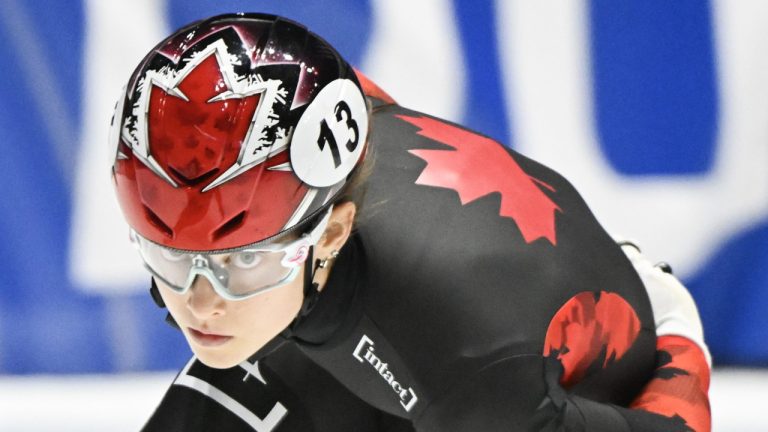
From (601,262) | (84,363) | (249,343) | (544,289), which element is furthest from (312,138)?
(84,363)

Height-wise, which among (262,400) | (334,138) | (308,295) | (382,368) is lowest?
(262,400)

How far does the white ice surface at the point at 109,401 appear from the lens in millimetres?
2672

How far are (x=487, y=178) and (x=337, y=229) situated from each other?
28 centimetres

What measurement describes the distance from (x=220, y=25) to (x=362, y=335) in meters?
0.46

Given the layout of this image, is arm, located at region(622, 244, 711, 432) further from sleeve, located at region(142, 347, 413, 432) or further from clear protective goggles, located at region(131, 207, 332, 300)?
clear protective goggles, located at region(131, 207, 332, 300)

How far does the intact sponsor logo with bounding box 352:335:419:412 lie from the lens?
5.46ft

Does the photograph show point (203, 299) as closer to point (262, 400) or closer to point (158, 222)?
point (158, 222)

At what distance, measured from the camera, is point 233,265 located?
4.87ft

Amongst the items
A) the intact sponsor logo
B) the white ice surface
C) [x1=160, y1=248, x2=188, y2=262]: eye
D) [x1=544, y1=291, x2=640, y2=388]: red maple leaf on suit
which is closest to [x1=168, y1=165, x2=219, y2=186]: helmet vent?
[x1=160, y1=248, x2=188, y2=262]: eye

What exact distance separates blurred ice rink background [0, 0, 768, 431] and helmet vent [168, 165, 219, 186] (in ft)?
4.63

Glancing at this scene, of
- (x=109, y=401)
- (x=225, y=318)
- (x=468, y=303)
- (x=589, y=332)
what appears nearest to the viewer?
(x=225, y=318)

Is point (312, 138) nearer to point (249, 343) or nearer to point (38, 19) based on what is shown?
point (249, 343)

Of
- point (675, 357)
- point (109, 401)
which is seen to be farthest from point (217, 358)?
point (109, 401)

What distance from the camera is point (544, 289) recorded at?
168 centimetres
